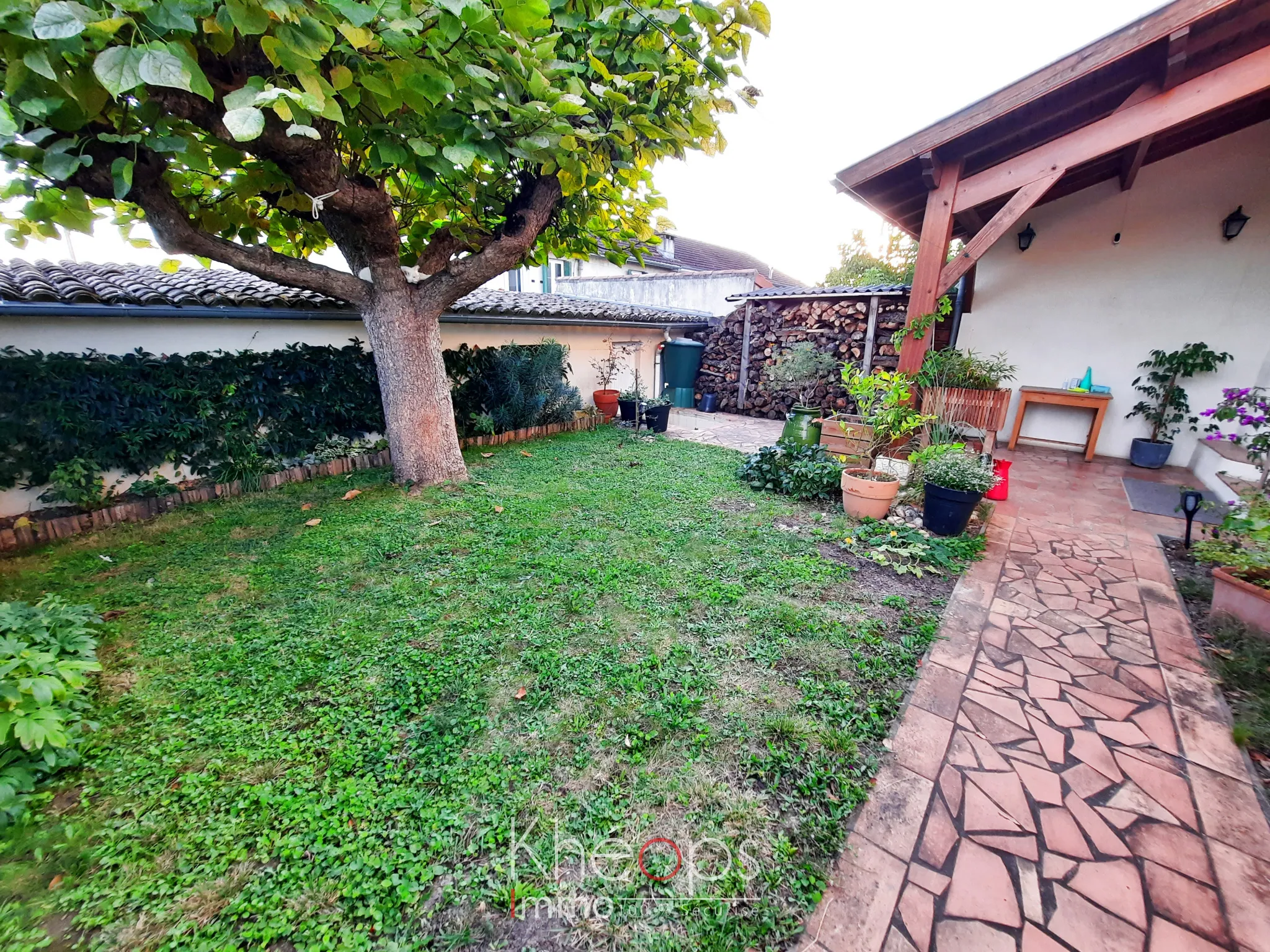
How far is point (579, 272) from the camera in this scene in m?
17.3

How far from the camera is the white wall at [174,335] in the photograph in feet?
12.6

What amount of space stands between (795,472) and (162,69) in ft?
16.2

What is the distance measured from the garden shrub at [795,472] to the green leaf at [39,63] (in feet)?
17.0

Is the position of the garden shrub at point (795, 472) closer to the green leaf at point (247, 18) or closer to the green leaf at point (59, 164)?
the green leaf at point (247, 18)

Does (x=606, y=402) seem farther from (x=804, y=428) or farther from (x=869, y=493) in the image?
(x=869, y=493)

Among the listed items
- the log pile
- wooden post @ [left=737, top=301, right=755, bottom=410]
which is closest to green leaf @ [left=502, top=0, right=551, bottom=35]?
the log pile

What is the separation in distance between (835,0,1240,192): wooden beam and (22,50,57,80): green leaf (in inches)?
200

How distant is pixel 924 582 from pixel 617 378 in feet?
24.5

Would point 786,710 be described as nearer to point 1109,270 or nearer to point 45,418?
point 45,418

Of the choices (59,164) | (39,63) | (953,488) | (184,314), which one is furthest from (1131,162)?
(184,314)

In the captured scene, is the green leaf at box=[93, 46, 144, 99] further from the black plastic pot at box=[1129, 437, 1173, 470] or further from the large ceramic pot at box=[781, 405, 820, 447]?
the black plastic pot at box=[1129, 437, 1173, 470]

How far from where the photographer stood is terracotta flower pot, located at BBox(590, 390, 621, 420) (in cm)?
870

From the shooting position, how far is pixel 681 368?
431 inches

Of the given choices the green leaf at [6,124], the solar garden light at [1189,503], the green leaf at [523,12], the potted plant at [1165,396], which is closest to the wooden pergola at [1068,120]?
the solar garden light at [1189,503]
